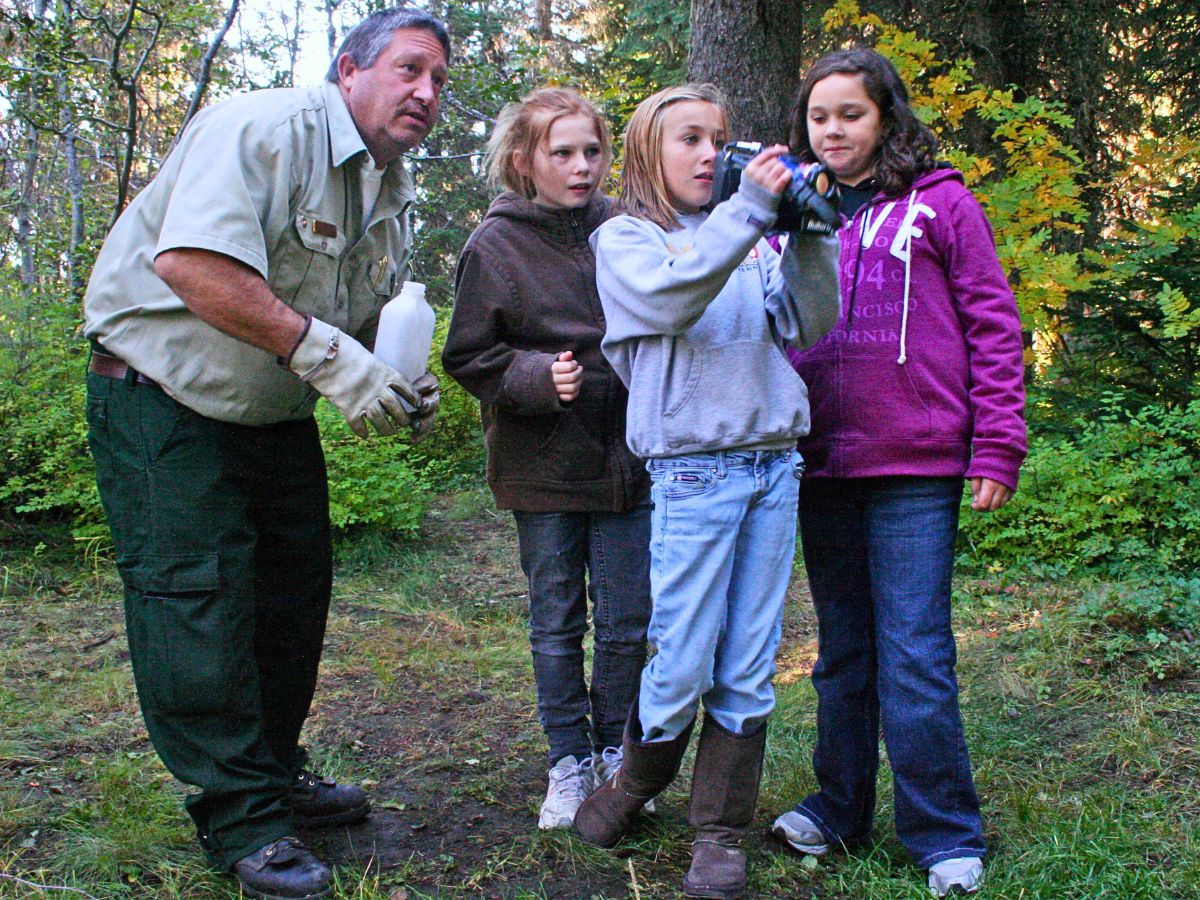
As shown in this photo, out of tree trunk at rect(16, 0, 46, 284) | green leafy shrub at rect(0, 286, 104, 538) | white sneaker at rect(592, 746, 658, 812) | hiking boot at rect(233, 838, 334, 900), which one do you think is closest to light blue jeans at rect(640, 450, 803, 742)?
white sneaker at rect(592, 746, 658, 812)

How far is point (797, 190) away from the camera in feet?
6.43

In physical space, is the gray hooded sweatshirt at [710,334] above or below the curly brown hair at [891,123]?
below

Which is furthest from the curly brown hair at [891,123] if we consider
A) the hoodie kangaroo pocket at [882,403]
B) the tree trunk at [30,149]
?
the tree trunk at [30,149]

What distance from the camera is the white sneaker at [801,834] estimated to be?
2.47m

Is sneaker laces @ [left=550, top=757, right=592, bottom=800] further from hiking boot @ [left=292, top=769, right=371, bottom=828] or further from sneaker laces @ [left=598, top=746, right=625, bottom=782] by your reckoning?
hiking boot @ [left=292, top=769, right=371, bottom=828]

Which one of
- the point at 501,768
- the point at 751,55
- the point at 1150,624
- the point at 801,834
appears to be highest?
the point at 751,55

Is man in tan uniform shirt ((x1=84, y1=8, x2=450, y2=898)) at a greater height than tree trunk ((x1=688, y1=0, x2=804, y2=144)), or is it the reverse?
tree trunk ((x1=688, y1=0, x2=804, y2=144))

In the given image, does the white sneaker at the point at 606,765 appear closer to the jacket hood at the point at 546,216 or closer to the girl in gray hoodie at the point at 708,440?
the girl in gray hoodie at the point at 708,440

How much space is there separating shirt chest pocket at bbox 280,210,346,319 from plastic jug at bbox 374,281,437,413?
146mm

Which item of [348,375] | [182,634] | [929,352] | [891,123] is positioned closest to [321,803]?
[182,634]

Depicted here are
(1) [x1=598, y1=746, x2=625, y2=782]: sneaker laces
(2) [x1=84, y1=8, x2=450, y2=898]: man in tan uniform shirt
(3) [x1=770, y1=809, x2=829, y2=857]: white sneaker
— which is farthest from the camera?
(1) [x1=598, y1=746, x2=625, y2=782]: sneaker laces

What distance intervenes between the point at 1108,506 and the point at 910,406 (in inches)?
130

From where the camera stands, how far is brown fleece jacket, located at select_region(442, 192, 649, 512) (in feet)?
8.64

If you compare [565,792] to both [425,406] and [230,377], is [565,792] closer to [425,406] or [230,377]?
[425,406]
